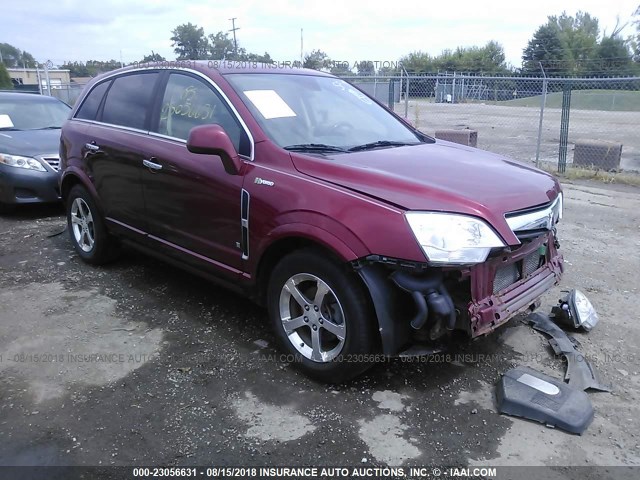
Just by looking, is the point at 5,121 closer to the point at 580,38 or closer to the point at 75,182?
the point at 75,182

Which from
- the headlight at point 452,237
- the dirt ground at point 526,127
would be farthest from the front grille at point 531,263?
the dirt ground at point 526,127

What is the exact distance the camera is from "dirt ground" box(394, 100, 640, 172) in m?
14.5

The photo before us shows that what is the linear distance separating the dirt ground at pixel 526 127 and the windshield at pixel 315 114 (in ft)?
29.0

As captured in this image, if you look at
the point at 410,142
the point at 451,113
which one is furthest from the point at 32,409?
the point at 451,113

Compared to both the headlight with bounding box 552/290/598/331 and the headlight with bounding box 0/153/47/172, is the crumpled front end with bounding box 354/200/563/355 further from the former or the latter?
the headlight with bounding box 0/153/47/172

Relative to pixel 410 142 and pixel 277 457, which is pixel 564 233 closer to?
pixel 410 142

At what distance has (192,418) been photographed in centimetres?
298

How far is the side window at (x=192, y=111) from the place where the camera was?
361cm

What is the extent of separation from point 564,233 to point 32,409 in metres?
5.55

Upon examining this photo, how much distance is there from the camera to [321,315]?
10.4 ft

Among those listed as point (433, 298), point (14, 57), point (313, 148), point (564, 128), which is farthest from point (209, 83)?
point (14, 57)

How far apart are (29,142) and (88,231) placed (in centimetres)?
291

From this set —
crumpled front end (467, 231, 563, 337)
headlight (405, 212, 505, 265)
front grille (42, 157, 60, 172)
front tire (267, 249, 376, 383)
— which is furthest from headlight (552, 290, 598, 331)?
front grille (42, 157, 60, 172)

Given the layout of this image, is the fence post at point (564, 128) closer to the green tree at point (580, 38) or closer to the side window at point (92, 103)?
the side window at point (92, 103)
